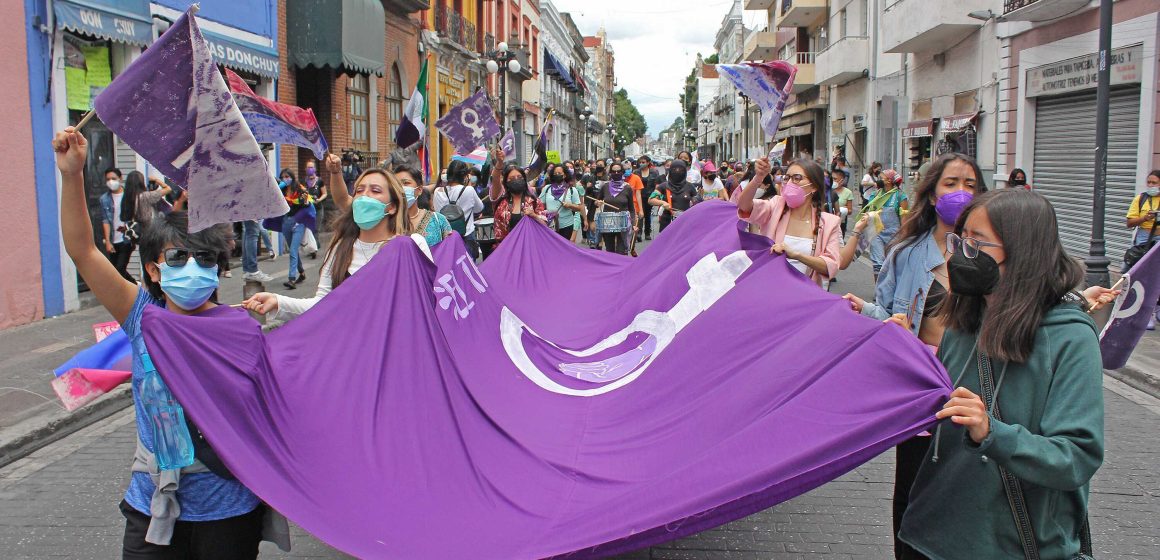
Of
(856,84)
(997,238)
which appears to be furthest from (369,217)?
(856,84)

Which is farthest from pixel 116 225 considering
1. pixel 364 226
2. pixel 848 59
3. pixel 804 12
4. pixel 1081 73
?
pixel 804 12

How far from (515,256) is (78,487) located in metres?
4.23

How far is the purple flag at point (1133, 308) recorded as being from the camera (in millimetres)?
3383

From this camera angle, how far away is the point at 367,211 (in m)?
5.19

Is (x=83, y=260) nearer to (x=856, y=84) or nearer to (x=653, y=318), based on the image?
(x=653, y=318)

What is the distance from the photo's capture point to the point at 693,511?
9.53 feet

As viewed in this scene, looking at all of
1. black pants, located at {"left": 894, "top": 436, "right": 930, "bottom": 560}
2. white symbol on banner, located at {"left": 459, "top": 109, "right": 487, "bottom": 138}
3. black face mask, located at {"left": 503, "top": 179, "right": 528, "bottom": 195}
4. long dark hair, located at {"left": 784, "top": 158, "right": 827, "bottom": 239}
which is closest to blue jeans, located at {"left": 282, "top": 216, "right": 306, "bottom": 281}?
white symbol on banner, located at {"left": 459, "top": 109, "right": 487, "bottom": 138}

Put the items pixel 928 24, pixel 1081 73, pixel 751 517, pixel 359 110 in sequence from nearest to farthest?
pixel 751 517 → pixel 1081 73 → pixel 928 24 → pixel 359 110

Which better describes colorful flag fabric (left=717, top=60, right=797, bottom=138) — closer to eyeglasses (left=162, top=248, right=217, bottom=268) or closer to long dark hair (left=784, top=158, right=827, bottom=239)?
long dark hair (left=784, top=158, right=827, bottom=239)

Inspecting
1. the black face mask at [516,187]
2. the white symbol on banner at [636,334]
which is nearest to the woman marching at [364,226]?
the white symbol on banner at [636,334]

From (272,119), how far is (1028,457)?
16.5 feet

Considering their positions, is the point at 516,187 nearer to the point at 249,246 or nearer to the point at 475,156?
the point at 475,156

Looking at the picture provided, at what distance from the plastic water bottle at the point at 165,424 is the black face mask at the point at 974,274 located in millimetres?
2315

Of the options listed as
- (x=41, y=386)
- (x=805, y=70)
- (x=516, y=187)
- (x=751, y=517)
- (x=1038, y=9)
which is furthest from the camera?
(x=805, y=70)
